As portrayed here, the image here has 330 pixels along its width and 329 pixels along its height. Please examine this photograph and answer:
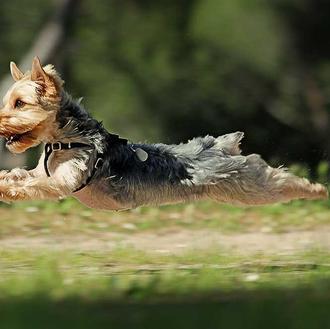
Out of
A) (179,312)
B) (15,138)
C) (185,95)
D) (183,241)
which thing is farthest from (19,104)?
(185,95)

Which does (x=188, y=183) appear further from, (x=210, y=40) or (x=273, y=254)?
(x=210, y=40)

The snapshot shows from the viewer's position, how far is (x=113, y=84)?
12648 mm

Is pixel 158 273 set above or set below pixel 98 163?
below

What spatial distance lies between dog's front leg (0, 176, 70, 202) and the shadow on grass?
3.29 feet

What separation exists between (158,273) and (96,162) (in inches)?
36.0

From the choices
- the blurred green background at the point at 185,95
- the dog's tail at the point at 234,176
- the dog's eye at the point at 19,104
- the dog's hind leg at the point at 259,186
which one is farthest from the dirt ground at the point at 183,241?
the dog's eye at the point at 19,104

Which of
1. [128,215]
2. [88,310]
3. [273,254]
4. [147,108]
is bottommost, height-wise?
[88,310]

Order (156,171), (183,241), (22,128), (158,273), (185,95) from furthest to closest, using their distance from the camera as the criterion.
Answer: (185,95) → (183,241) → (158,273) → (156,171) → (22,128)

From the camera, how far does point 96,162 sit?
22.4 feet

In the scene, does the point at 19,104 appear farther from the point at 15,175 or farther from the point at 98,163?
the point at 98,163

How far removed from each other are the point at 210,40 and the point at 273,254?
518 centimetres

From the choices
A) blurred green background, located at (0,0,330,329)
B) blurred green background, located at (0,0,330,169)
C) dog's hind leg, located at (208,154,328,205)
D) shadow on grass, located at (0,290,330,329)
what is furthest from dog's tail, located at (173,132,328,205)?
blurred green background, located at (0,0,330,169)

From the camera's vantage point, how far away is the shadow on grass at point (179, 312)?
4961mm

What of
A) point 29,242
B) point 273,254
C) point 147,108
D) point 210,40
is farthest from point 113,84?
point 273,254
